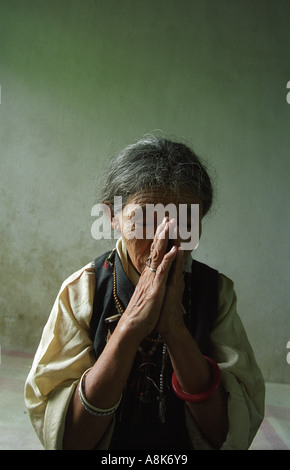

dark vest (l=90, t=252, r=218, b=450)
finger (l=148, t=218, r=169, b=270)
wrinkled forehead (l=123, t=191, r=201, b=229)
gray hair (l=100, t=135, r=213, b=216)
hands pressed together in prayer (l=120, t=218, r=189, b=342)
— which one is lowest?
dark vest (l=90, t=252, r=218, b=450)

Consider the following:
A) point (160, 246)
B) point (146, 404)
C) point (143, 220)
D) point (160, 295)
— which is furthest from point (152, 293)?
point (146, 404)

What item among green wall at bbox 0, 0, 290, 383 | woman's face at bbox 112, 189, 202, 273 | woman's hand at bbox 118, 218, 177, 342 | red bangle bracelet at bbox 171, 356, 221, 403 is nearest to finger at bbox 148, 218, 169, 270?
woman's hand at bbox 118, 218, 177, 342

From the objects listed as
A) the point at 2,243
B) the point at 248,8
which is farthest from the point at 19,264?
the point at 248,8

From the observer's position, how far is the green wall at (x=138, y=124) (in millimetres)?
2824

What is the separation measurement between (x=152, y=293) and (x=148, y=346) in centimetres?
28

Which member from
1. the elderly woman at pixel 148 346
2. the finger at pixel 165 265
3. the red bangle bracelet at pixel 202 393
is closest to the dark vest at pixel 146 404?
the elderly woman at pixel 148 346

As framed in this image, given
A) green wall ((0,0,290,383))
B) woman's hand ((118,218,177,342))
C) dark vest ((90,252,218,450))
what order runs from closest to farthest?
1. woman's hand ((118,218,177,342))
2. dark vest ((90,252,218,450))
3. green wall ((0,0,290,383))

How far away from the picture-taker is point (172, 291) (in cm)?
96

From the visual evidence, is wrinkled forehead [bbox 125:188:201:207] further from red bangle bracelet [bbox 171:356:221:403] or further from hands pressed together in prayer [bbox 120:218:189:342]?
red bangle bracelet [bbox 171:356:221:403]

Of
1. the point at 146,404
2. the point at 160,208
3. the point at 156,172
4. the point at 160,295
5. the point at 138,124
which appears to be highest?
the point at 138,124

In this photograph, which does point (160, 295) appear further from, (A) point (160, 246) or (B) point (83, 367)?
(B) point (83, 367)

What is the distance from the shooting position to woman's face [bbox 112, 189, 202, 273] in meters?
1.12

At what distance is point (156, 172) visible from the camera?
1.16m

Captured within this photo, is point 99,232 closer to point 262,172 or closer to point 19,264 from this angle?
point 19,264
